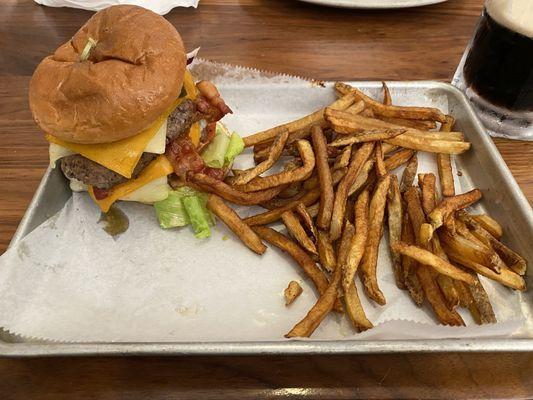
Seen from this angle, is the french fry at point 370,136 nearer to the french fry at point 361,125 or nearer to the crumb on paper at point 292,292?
the french fry at point 361,125

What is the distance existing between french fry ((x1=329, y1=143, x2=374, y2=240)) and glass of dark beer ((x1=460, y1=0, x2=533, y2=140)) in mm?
844

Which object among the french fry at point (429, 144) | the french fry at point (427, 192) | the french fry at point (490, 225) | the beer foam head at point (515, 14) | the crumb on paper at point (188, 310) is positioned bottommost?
the crumb on paper at point (188, 310)

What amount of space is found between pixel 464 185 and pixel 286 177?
0.94 metres

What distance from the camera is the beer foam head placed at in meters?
1.94

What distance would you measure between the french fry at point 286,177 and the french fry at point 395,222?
1.18 ft

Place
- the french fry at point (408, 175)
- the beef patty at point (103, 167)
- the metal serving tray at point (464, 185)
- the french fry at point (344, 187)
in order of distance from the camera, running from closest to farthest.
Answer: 1. the metal serving tray at point (464, 185)
2. the french fry at point (344, 187)
3. the beef patty at point (103, 167)
4. the french fry at point (408, 175)

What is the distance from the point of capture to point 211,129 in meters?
2.14

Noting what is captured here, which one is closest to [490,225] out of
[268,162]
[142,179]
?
[268,162]

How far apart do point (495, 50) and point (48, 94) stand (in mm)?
2092

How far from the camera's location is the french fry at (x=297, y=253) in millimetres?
1680

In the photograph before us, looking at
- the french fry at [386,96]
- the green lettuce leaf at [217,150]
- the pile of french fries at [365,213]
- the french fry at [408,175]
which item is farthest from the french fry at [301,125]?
the french fry at [408,175]

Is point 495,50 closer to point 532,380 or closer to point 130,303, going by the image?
point 532,380

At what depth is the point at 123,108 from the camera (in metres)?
1.69

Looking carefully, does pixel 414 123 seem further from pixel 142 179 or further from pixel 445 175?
pixel 142 179
